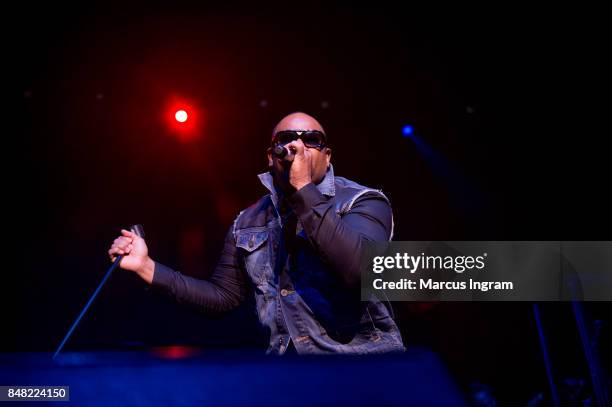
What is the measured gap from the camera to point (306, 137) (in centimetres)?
204

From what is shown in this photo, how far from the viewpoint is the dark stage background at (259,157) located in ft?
13.2

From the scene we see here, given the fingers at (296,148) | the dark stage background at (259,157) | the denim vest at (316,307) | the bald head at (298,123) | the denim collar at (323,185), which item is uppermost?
the dark stage background at (259,157)

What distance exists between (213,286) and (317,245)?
942 millimetres

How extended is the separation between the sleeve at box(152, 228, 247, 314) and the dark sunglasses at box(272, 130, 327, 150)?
657 mm

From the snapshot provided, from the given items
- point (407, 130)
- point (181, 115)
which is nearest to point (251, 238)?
point (181, 115)

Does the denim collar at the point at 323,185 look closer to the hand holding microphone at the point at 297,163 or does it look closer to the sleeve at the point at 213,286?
the sleeve at the point at 213,286

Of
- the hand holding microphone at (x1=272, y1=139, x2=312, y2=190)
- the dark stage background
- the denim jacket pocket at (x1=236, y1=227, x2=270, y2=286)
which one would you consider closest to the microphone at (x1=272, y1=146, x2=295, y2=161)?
the hand holding microphone at (x1=272, y1=139, x2=312, y2=190)

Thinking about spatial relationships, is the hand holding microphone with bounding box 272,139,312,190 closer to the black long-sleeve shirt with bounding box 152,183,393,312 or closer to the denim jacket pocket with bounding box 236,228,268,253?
the black long-sleeve shirt with bounding box 152,183,393,312

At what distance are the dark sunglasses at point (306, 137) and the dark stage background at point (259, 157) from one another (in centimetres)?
198

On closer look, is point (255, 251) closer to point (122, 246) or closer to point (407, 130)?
point (122, 246)

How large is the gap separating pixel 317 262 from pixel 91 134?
10.1 feet

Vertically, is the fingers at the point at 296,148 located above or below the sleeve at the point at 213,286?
above

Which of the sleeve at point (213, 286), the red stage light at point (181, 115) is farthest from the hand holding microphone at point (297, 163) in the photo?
the red stage light at point (181, 115)

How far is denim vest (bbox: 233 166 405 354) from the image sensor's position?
1.99 m
